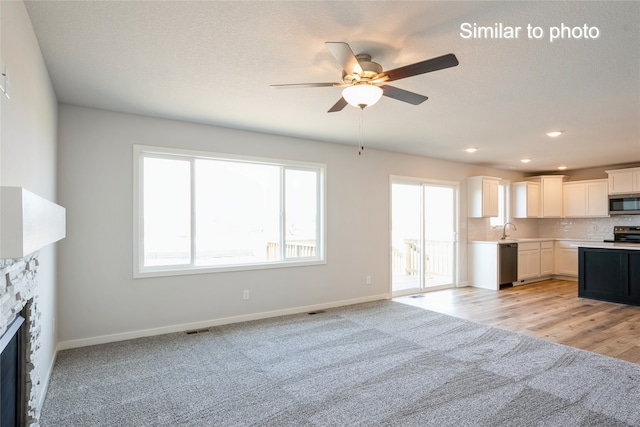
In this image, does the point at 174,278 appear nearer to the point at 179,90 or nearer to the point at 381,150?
the point at 179,90

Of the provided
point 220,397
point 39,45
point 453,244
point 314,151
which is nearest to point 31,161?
point 39,45

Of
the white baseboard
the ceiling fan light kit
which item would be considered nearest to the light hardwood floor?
the white baseboard

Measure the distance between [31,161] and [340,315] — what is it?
12.5 ft

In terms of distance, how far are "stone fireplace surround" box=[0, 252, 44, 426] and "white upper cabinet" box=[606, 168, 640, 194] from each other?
9101mm

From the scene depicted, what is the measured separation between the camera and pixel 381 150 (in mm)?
5988

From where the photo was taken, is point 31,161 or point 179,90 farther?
point 179,90

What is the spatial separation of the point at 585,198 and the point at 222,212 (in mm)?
7729

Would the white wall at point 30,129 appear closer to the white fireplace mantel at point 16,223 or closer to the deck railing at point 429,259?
the white fireplace mantel at point 16,223

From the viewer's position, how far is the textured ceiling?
6.68ft

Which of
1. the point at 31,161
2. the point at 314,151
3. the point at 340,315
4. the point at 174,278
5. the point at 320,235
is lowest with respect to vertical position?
the point at 340,315

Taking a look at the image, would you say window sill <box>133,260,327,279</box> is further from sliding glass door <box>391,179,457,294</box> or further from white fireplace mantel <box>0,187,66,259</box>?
white fireplace mantel <box>0,187,66,259</box>

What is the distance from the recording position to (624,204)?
7020mm

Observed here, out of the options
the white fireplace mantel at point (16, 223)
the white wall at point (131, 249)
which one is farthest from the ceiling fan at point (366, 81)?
the white wall at point (131, 249)

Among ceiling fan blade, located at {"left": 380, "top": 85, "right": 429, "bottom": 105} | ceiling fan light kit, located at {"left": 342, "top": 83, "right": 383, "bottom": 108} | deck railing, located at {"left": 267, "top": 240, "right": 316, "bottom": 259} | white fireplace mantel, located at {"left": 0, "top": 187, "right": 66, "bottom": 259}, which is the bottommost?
deck railing, located at {"left": 267, "top": 240, "right": 316, "bottom": 259}
